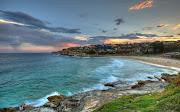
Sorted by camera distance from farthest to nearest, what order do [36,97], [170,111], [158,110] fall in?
[36,97], [158,110], [170,111]

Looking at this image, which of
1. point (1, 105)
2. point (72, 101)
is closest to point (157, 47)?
point (72, 101)

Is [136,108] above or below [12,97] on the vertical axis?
above

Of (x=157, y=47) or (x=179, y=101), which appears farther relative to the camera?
(x=157, y=47)

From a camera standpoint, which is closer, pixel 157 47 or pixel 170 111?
pixel 170 111

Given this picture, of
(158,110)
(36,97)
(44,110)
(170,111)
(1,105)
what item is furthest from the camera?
(36,97)

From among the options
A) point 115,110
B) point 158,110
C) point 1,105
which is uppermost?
point 158,110

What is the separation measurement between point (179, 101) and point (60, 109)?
9319mm

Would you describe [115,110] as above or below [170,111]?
below

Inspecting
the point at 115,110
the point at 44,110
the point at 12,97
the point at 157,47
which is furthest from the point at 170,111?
the point at 157,47

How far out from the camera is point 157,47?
94.1 m

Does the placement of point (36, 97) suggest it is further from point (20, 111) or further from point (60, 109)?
point (60, 109)

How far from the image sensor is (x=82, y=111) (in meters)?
7.96

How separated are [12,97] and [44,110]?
8.82 m

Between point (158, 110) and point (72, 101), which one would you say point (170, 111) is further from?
point (72, 101)
